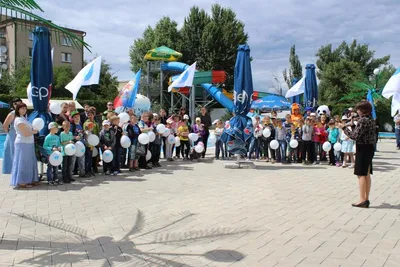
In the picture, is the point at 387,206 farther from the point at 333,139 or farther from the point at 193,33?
the point at 193,33

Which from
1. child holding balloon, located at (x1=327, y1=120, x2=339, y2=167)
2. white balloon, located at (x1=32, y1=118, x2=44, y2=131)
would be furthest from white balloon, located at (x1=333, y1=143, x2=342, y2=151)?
white balloon, located at (x1=32, y1=118, x2=44, y2=131)

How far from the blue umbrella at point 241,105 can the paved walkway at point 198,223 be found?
2.37 metres

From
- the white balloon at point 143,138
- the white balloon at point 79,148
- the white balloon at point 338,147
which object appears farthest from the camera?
the white balloon at point 338,147

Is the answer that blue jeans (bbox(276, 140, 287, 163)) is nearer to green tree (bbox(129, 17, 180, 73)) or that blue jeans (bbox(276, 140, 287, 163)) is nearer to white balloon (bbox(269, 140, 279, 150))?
white balloon (bbox(269, 140, 279, 150))

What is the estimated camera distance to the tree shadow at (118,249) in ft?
13.4

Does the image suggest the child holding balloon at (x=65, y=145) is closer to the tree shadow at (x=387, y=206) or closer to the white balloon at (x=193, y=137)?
the white balloon at (x=193, y=137)

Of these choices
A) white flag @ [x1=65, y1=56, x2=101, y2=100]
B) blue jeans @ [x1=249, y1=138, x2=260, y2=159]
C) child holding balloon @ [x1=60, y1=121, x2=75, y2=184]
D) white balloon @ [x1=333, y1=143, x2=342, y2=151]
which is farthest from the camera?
blue jeans @ [x1=249, y1=138, x2=260, y2=159]

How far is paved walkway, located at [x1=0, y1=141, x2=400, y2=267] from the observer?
4238mm

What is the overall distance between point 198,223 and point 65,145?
14.1ft

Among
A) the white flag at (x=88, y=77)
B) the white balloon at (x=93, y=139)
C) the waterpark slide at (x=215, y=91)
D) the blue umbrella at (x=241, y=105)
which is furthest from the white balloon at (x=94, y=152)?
the waterpark slide at (x=215, y=91)

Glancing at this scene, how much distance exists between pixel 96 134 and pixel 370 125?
6.30 meters

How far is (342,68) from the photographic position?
4119 centimetres

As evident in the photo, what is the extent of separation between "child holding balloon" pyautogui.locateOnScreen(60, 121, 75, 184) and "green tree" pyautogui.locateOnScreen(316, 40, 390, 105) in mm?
29621

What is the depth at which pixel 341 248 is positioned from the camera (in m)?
4.54
